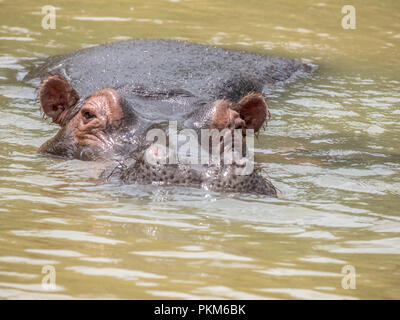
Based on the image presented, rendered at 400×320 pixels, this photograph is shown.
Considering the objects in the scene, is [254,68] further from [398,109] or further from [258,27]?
[258,27]

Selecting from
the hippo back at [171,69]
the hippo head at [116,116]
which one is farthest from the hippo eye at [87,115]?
the hippo back at [171,69]

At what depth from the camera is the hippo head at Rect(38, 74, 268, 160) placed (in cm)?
690

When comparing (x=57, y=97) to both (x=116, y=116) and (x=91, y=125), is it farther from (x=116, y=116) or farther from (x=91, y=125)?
(x=116, y=116)

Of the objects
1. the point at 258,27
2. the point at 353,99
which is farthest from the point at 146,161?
the point at 258,27

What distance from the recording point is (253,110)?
735 centimetres

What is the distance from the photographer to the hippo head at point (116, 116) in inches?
272

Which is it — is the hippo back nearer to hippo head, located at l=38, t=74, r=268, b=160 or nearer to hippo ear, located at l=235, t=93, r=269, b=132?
hippo head, located at l=38, t=74, r=268, b=160

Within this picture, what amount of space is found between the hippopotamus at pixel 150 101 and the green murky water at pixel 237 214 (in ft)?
0.49

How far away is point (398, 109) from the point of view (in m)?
10.0
